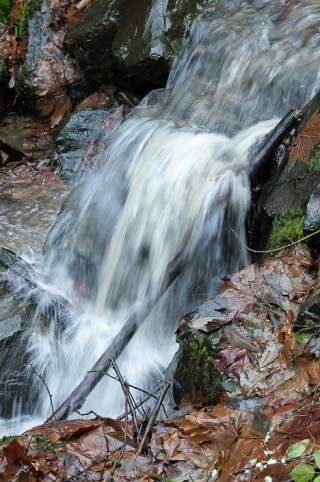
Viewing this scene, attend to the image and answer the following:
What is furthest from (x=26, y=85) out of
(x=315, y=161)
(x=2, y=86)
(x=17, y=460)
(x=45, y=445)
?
(x=17, y=460)

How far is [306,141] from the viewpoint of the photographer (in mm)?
3842

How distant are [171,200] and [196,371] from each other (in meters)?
1.78

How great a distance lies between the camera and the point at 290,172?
388 cm

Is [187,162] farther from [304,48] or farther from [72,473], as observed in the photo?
[72,473]

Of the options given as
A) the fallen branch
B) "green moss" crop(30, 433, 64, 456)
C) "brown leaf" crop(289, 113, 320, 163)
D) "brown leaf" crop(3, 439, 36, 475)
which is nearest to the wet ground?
the fallen branch

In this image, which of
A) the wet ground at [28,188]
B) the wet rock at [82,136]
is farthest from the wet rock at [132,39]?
the wet ground at [28,188]

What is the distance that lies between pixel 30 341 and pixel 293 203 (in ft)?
7.16

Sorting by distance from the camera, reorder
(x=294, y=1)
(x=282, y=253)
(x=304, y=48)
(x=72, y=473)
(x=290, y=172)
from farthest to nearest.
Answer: (x=294, y=1) < (x=304, y=48) < (x=290, y=172) < (x=282, y=253) < (x=72, y=473)

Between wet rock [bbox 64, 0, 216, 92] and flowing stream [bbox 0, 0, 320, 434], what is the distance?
218mm

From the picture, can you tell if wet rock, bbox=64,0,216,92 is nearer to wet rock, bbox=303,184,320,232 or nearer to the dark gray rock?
the dark gray rock

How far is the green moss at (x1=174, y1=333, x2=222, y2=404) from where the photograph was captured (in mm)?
3051

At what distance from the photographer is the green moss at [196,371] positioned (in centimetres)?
305

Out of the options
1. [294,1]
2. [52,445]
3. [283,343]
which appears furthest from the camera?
[294,1]

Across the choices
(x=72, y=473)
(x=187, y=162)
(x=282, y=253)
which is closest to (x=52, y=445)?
(x=72, y=473)
